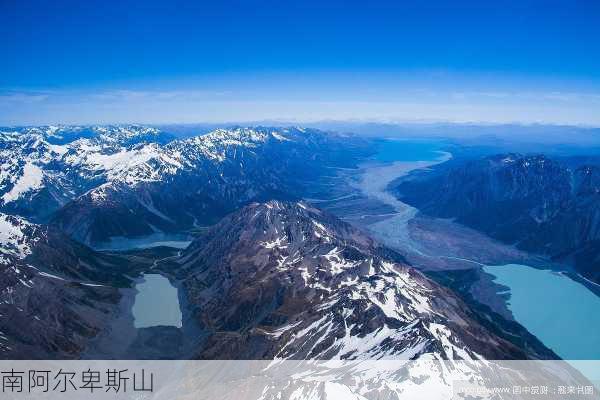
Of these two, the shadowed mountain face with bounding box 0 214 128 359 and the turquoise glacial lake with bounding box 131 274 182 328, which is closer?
the shadowed mountain face with bounding box 0 214 128 359

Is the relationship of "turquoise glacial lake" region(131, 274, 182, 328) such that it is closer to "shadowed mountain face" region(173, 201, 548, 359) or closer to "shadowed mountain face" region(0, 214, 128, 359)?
"shadowed mountain face" region(173, 201, 548, 359)

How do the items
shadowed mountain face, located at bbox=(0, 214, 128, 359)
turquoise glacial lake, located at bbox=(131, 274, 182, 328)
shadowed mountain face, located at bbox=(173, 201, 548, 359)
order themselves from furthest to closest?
turquoise glacial lake, located at bbox=(131, 274, 182, 328) → shadowed mountain face, located at bbox=(0, 214, 128, 359) → shadowed mountain face, located at bbox=(173, 201, 548, 359)

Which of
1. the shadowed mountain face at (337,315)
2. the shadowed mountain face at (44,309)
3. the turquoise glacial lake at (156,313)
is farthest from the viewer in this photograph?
the turquoise glacial lake at (156,313)

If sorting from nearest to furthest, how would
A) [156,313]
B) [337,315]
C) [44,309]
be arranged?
[337,315], [44,309], [156,313]

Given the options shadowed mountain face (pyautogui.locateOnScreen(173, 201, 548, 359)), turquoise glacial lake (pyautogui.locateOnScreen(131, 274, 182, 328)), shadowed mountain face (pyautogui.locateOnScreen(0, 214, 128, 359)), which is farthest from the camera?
turquoise glacial lake (pyautogui.locateOnScreen(131, 274, 182, 328))

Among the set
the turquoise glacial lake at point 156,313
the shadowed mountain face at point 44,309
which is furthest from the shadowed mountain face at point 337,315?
the shadowed mountain face at point 44,309

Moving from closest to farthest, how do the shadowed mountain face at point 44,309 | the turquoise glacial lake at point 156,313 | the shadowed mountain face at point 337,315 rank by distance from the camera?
the shadowed mountain face at point 337,315 < the shadowed mountain face at point 44,309 < the turquoise glacial lake at point 156,313

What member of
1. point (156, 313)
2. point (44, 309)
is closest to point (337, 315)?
point (156, 313)

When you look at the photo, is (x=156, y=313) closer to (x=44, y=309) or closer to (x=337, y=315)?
(x=44, y=309)

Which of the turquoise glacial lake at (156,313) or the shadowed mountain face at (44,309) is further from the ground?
the shadowed mountain face at (44,309)

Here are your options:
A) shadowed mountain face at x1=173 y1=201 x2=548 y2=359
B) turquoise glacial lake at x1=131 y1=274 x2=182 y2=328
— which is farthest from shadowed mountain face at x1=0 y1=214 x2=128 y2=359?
shadowed mountain face at x1=173 y1=201 x2=548 y2=359

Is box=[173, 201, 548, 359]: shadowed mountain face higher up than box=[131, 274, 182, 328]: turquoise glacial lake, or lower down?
higher up

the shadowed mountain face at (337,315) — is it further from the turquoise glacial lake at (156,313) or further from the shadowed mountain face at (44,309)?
the shadowed mountain face at (44,309)

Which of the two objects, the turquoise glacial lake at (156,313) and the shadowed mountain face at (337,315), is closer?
the shadowed mountain face at (337,315)
